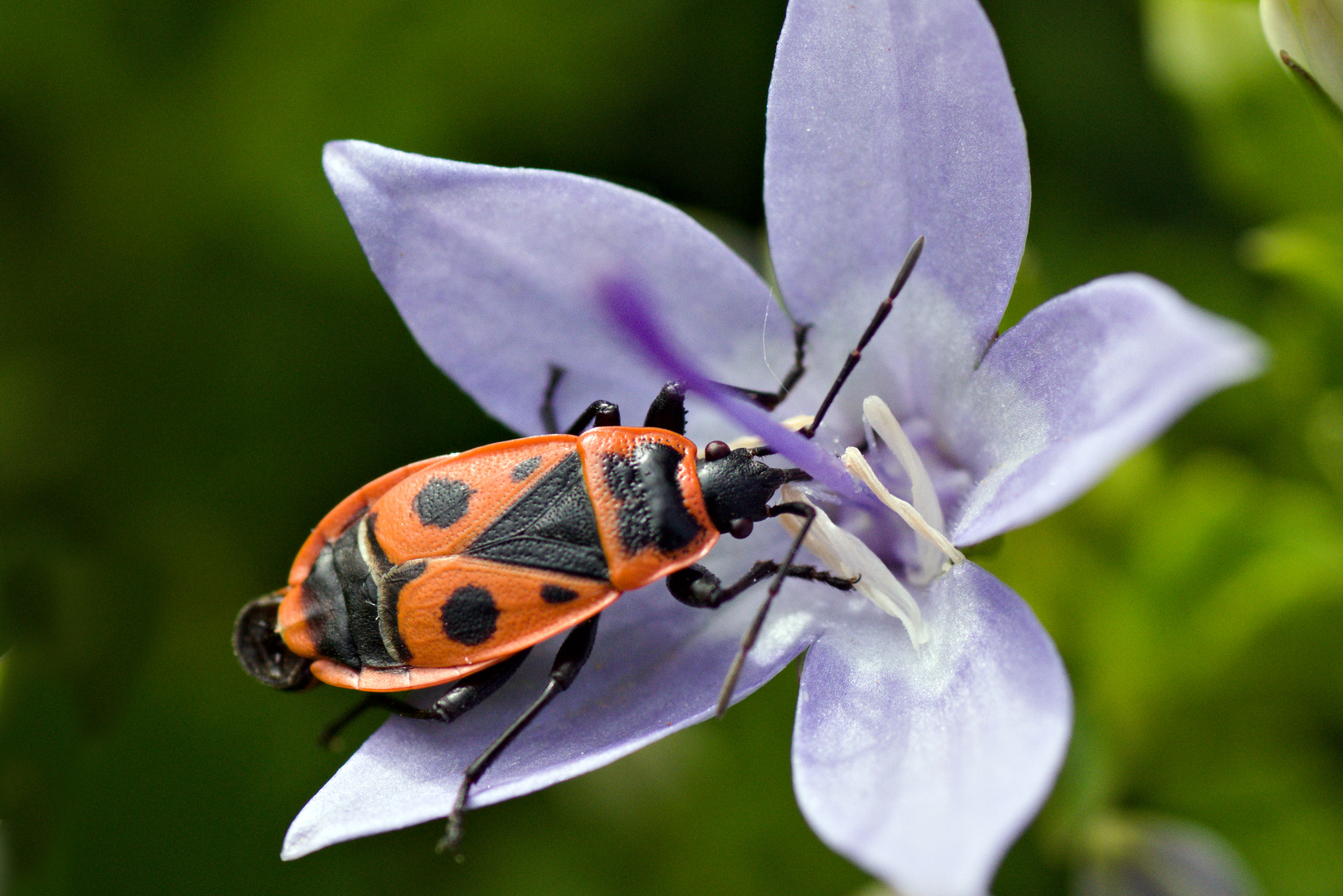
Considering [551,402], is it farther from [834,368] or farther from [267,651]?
[267,651]

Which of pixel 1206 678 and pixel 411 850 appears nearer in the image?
pixel 1206 678

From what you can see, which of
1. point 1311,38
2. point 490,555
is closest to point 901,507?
point 490,555

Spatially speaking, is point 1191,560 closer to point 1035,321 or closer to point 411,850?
point 1035,321

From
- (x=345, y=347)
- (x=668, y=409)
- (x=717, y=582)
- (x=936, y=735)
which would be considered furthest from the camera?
(x=345, y=347)

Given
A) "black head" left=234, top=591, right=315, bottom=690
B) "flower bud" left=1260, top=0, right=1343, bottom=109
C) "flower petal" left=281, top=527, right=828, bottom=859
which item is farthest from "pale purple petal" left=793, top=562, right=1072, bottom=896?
"flower bud" left=1260, top=0, right=1343, bottom=109

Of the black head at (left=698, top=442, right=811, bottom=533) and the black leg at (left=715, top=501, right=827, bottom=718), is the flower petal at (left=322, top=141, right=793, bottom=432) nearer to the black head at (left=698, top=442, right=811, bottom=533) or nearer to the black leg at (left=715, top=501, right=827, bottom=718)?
the black head at (left=698, top=442, right=811, bottom=533)

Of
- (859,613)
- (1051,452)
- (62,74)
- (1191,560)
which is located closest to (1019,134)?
(1051,452)
